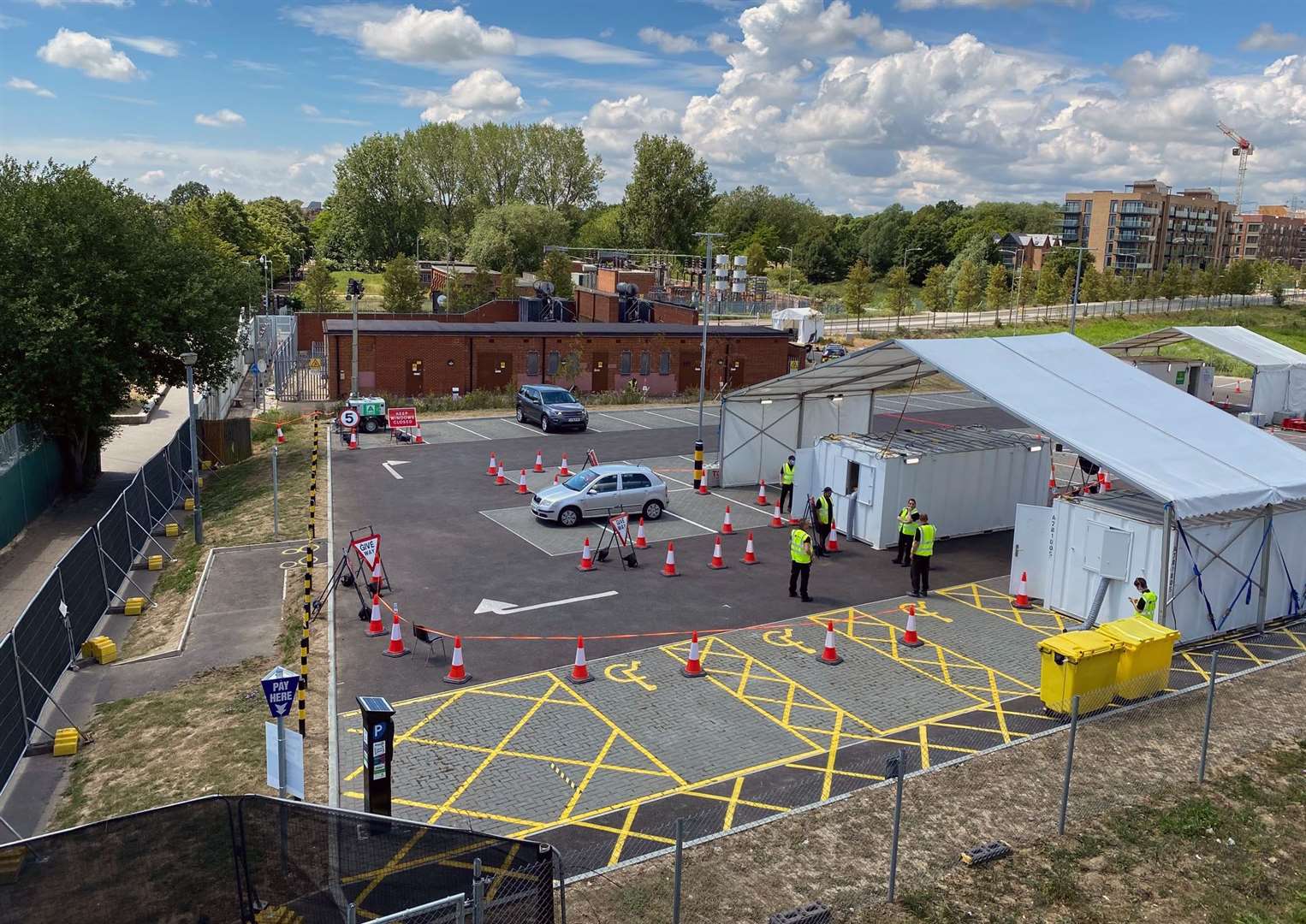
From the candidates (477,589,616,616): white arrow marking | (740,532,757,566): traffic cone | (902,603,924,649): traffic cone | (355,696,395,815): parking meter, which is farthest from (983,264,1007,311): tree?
(355,696,395,815): parking meter

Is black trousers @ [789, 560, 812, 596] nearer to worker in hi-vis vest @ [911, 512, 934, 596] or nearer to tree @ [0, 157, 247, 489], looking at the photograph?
worker in hi-vis vest @ [911, 512, 934, 596]

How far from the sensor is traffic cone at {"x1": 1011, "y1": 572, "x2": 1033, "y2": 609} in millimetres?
19297

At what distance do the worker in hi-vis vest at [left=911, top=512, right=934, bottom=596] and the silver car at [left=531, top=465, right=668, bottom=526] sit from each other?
7.39 metres

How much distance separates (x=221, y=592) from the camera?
19516 millimetres

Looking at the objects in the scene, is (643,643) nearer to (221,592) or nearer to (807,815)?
(807,815)

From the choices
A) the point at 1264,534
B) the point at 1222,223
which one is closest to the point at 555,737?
the point at 1264,534

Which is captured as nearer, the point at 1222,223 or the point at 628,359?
the point at 628,359

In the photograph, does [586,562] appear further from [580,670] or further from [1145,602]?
[1145,602]

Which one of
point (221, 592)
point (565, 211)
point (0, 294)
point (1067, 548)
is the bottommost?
point (221, 592)

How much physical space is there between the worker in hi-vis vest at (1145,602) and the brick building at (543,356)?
32811 mm

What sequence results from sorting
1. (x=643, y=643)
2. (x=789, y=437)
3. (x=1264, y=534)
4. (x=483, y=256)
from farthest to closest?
(x=483, y=256) → (x=789, y=437) → (x=1264, y=534) → (x=643, y=643)

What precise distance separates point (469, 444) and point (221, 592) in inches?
621

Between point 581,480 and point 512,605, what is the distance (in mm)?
6583

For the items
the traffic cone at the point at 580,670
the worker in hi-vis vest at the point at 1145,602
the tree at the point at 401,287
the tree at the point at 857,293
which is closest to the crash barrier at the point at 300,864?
the traffic cone at the point at 580,670
